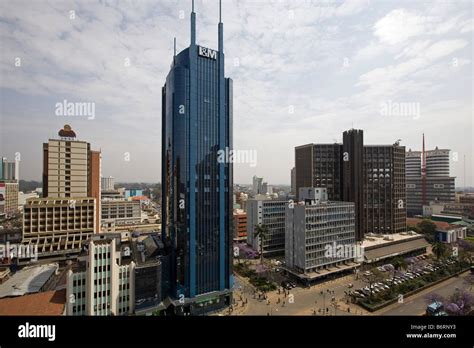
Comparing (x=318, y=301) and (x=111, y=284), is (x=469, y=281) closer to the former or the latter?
(x=318, y=301)

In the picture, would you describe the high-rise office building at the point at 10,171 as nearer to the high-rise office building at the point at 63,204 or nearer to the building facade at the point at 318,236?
the high-rise office building at the point at 63,204

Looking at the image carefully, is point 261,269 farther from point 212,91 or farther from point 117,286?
point 212,91

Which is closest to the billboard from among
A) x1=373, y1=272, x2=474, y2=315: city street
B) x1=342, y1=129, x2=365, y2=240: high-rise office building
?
x1=373, y1=272, x2=474, y2=315: city street

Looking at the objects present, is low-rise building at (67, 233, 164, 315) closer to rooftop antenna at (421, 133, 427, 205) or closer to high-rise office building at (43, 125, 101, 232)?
high-rise office building at (43, 125, 101, 232)

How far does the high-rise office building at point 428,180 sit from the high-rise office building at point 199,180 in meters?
49.2

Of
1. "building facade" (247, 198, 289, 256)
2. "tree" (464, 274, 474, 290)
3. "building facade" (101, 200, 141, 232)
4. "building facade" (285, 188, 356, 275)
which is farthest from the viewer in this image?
"building facade" (101, 200, 141, 232)

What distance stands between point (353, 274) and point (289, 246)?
20.4 feet

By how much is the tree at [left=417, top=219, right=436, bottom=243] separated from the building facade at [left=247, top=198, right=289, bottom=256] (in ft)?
64.8

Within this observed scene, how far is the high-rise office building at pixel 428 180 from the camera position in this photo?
44688 millimetres

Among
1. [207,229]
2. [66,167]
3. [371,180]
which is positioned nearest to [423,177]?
[371,180]

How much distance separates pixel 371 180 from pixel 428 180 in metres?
27.2

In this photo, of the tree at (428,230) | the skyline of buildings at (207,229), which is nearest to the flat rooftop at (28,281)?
the skyline of buildings at (207,229)

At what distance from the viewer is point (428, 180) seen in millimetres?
46438

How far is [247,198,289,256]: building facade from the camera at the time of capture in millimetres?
25000
